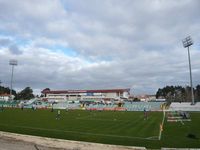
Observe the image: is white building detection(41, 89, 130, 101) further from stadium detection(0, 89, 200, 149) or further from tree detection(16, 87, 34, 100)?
tree detection(16, 87, 34, 100)

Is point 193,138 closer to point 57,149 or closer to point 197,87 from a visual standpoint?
point 57,149

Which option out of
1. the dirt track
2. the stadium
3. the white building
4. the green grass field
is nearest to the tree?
the stadium

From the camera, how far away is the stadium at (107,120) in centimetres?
2497

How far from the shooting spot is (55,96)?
177 meters

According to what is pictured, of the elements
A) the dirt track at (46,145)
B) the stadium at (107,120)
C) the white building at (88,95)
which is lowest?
the dirt track at (46,145)

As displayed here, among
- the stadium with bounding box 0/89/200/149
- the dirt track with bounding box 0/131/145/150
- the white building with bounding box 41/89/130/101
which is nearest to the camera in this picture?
the dirt track with bounding box 0/131/145/150

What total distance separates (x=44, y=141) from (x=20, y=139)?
2607mm

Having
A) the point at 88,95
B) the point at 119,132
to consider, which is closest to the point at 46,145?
the point at 119,132

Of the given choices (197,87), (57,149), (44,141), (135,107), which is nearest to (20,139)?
(44,141)

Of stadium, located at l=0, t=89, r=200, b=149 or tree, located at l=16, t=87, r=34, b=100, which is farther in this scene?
tree, located at l=16, t=87, r=34, b=100

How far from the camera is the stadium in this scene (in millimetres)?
24969

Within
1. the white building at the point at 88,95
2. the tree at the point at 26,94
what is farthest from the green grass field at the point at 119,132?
the tree at the point at 26,94

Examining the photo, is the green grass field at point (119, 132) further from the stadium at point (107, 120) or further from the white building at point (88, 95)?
the white building at point (88, 95)

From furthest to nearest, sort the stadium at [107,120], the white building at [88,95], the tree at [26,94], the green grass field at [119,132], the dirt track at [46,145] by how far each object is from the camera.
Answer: the tree at [26,94]
the white building at [88,95]
the stadium at [107,120]
the green grass field at [119,132]
the dirt track at [46,145]
